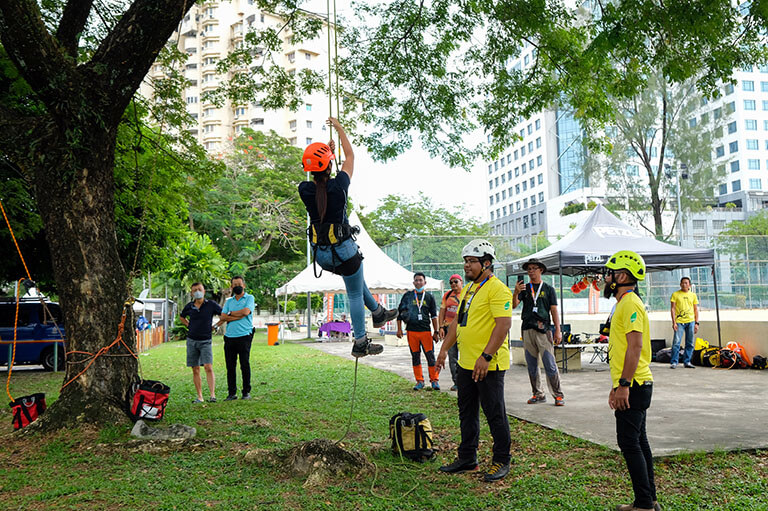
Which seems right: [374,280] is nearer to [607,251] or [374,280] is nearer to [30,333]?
[607,251]

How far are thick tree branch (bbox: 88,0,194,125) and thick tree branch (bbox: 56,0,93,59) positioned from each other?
980mm

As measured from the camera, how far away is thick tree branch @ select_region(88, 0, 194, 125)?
662 centimetres

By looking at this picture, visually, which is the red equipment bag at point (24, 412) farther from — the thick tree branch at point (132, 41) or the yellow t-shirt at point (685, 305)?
the yellow t-shirt at point (685, 305)

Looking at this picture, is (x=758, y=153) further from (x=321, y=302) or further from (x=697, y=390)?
(x=697, y=390)

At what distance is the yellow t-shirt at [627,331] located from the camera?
4.00 metres

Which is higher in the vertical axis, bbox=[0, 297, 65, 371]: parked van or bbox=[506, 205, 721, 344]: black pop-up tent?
bbox=[506, 205, 721, 344]: black pop-up tent

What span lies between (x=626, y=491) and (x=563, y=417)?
9.42 feet

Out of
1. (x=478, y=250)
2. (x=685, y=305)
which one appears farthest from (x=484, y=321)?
(x=685, y=305)

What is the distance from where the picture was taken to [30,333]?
15.1 metres

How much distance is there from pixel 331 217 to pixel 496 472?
8.51ft

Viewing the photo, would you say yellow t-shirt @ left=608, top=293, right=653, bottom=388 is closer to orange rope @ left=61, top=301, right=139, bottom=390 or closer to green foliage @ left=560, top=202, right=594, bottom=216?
orange rope @ left=61, top=301, right=139, bottom=390

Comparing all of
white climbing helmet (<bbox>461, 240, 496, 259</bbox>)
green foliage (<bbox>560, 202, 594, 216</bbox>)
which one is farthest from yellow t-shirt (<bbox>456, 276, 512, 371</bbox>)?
green foliage (<bbox>560, 202, 594, 216</bbox>)

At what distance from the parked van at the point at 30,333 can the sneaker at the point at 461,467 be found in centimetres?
1294

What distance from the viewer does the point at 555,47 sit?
345 inches
